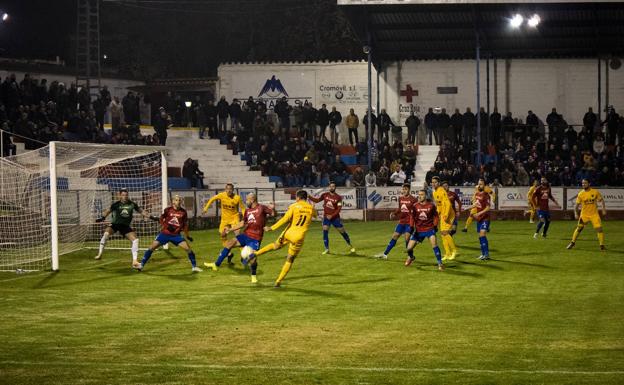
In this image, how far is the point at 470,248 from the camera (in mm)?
28359

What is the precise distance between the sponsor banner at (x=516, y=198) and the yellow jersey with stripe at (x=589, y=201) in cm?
1278

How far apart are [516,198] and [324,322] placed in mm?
25862

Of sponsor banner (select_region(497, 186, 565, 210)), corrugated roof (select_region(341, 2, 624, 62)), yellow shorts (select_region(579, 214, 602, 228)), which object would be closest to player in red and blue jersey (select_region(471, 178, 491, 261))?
yellow shorts (select_region(579, 214, 602, 228))

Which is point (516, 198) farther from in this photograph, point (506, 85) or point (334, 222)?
point (334, 222)

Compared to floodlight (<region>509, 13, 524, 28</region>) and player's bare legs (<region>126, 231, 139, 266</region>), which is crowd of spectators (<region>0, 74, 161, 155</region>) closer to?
player's bare legs (<region>126, 231, 139, 266</region>)

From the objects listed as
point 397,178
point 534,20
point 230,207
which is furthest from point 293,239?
point 534,20

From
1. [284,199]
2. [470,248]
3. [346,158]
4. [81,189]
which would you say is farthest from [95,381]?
[346,158]

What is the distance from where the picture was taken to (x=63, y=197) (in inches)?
1252

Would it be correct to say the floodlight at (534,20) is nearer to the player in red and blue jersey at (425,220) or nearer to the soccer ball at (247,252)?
the player in red and blue jersey at (425,220)

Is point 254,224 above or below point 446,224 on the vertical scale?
above

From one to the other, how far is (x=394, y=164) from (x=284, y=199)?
5.59 metres

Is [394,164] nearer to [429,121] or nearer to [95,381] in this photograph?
[429,121]

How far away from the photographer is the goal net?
25513mm

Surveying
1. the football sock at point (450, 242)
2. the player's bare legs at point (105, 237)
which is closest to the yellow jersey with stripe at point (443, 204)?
the football sock at point (450, 242)
